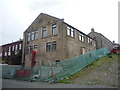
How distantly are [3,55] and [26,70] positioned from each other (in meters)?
27.2

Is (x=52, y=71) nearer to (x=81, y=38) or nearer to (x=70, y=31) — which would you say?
(x=70, y=31)

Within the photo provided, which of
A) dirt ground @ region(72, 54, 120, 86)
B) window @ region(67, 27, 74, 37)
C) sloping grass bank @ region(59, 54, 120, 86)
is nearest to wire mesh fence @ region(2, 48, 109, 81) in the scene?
sloping grass bank @ region(59, 54, 120, 86)

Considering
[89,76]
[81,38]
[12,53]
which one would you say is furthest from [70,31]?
[12,53]

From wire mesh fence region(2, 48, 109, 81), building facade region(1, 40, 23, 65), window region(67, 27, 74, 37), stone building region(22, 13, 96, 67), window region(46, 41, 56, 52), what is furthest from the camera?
building facade region(1, 40, 23, 65)

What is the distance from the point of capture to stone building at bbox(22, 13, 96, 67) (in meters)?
23.4

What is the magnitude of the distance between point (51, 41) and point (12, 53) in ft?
57.6

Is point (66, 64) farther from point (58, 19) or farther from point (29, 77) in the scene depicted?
point (58, 19)

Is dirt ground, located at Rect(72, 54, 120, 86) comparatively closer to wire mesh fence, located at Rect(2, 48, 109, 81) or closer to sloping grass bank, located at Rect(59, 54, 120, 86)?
sloping grass bank, located at Rect(59, 54, 120, 86)

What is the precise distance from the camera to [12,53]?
3728cm

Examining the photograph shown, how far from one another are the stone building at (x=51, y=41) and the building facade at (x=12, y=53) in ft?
11.8

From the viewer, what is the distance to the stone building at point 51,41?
76.7ft

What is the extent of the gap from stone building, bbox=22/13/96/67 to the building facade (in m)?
3.58

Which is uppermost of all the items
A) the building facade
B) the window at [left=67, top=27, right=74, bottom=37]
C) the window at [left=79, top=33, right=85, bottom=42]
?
the window at [left=67, top=27, right=74, bottom=37]

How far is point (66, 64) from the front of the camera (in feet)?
56.0
